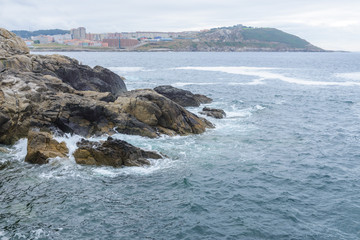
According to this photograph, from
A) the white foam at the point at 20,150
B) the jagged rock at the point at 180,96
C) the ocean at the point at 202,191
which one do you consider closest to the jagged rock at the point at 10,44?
the white foam at the point at 20,150

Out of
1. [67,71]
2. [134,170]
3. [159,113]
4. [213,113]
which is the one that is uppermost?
[67,71]

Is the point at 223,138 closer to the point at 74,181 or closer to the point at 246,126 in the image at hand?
the point at 246,126

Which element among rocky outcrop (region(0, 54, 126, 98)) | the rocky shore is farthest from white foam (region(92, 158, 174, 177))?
rocky outcrop (region(0, 54, 126, 98))

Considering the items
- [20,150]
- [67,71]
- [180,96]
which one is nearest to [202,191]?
[20,150]

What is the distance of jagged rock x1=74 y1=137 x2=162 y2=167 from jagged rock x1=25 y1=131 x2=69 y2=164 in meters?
1.63

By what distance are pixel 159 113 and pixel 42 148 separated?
1314 centimetres

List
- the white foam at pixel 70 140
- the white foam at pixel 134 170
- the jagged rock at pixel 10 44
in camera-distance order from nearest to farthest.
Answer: the white foam at pixel 134 170, the white foam at pixel 70 140, the jagged rock at pixel 10 44

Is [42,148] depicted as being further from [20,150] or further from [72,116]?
[72,116]

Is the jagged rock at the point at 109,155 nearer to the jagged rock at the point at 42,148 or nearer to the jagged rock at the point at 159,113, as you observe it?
the jagged rock at the point at 42,148

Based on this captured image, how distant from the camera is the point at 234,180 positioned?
85.1 ft

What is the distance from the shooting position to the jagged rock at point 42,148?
27375 millimetres

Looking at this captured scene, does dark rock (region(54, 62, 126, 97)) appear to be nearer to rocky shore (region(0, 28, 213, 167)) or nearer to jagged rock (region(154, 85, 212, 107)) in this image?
rocky shore (region(0, 28, 213, 167))

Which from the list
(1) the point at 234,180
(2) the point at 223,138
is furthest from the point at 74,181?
(2) the point at 223,138

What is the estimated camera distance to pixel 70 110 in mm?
32656
